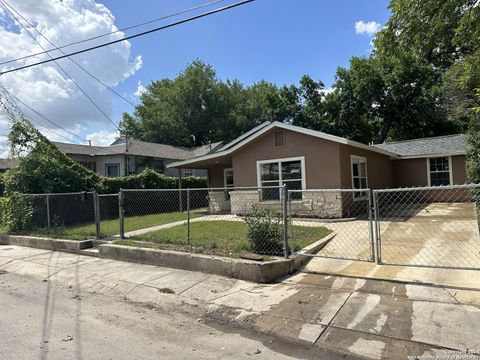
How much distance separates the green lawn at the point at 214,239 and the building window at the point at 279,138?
4.11 metres

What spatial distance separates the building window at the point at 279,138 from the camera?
1380cm

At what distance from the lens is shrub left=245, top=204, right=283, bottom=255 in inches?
284

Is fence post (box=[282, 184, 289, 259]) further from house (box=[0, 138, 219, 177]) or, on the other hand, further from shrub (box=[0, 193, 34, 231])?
house (box=[0, 138, 219, 177])

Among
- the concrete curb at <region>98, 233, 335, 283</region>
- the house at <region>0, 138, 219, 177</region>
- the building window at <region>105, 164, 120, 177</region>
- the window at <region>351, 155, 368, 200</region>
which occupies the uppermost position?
the house at <region>0, 138, 219, 177</region>

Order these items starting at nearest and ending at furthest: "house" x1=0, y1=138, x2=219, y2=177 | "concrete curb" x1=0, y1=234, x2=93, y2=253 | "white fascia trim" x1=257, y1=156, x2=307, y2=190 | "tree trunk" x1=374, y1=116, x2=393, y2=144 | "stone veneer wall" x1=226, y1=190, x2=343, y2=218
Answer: "concrete curb" x1=0, y1=234, x2=93, y2=253, "stone veneer wall" x1=226, y1=190, x2=343, y2=218, "white fascia trim" x1=257, y1=156, x2=307, y2=190, "house" x1=0, y1=138, x2=219, y2=177, "tree trunk" x1=374, y1=116, x2=393, y2=144

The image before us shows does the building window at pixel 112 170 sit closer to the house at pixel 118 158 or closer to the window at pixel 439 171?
the house at pixel 118 158

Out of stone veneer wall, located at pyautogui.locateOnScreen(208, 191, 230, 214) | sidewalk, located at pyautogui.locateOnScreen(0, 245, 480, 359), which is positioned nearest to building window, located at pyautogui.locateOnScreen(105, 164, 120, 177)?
stone veneer wall, located at pyautogui.locateOnScreen(208, 191, 230, 214)

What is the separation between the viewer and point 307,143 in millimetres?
13234

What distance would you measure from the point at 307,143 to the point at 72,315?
9.98 metres

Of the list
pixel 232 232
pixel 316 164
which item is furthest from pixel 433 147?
pixel 232 232

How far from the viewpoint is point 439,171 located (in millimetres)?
18141

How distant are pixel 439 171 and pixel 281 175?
9.36 m

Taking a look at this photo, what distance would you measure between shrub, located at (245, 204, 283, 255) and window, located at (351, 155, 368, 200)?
7.17 meters

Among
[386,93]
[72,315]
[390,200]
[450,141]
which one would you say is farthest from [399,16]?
[386,93]
